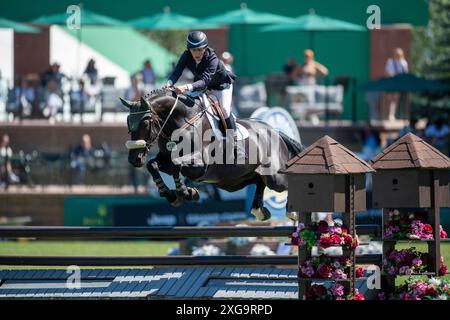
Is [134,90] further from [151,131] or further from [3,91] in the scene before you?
[151,131]

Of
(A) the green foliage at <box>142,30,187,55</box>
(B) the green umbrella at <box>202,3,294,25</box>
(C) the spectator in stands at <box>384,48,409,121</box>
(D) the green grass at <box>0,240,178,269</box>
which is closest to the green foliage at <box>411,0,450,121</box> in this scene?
(C) the spectator in stands at <box>384,48,409,121</box>

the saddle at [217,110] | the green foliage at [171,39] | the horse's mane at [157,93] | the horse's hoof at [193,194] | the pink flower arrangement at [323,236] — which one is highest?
the green foliage at [171,39]

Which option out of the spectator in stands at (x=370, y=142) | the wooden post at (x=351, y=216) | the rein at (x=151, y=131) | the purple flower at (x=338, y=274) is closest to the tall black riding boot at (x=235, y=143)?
the rein at (x=151, y=131)

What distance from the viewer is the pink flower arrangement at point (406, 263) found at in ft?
32.9

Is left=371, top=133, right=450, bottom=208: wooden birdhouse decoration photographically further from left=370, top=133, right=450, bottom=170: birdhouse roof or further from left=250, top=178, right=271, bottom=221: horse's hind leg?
left=250, top=178, right=271, bottom=221: horse's hind leg

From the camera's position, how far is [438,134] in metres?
22.4

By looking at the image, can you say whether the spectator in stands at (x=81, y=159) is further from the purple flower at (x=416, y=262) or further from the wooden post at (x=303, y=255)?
the purple flower at (x=416, y=262)

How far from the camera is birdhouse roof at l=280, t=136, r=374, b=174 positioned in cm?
963

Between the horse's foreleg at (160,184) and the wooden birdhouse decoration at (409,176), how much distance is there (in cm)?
220

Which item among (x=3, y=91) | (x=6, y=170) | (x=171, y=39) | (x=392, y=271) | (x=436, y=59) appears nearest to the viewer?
(x=392, y=271)

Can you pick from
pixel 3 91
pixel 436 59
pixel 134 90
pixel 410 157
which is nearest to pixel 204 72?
pixel 410 157

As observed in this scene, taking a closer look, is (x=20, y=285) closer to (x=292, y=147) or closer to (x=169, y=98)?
(x=169, y=98)

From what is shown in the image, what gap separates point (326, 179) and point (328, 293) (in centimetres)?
100

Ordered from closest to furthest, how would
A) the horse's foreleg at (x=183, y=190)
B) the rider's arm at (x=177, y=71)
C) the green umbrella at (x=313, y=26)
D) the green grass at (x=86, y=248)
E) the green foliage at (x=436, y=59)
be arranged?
the horse's foreleg at (x=183, y=190)
the rider's arm at (x=177, y=71)
the green grass at (x=86, y=248)
the green umbrella at (x=313, y=26)
the green foliage at (x=436, y=59)
